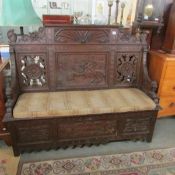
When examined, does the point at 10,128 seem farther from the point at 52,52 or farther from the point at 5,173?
the point at 52,52

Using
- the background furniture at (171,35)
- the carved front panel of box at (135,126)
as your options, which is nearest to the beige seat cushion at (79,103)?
the carved front panel of box at (135,126)

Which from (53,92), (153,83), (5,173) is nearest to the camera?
(5,173)

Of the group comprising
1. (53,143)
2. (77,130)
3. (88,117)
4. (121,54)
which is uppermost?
(121,54)

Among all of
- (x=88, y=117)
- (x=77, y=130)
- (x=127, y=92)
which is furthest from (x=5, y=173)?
(x=127, y=92)

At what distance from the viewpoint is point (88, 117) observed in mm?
1635

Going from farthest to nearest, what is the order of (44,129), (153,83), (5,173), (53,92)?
(53,92) < (153,83) < (44,129) < (5,173)

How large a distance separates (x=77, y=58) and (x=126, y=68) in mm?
535

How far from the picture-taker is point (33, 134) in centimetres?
162

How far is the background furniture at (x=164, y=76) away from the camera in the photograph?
1.90 metres

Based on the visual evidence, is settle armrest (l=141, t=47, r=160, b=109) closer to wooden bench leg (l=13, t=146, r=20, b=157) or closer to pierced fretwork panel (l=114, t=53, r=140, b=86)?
pierced fretwork panel (l=114, t=53, r=140, b=86)

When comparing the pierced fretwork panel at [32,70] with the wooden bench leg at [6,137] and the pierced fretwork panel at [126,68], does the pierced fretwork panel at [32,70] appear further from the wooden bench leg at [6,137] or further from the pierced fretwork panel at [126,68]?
the pierced fretwork panel at [126,68]

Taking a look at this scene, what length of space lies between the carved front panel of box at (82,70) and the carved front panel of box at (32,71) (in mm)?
140

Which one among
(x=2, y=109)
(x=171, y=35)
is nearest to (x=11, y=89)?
(x=2, y=109)

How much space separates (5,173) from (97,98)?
39.3 inches
